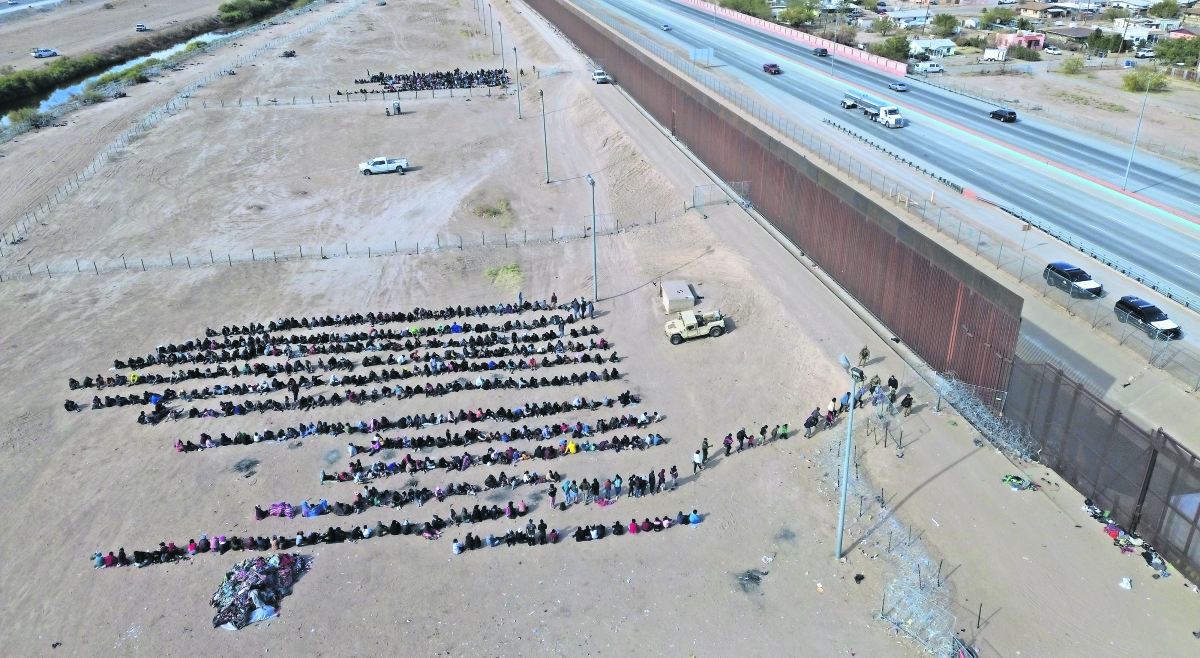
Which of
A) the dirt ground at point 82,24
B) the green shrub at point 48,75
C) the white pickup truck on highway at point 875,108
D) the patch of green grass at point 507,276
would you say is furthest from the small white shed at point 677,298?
the dirt ground at point 82,24

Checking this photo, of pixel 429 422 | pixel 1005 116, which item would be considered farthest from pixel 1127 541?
pixel 1005 116

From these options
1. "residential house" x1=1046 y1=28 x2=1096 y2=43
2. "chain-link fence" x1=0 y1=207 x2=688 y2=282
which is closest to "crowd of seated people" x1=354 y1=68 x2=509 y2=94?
"chain-link fence" x1=0 y1=207 x2=688 y2=282

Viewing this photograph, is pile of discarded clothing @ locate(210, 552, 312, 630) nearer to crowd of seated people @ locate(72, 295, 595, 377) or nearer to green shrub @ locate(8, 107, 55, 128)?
crowd of seated people @ locate(72, 295, 595, 377)

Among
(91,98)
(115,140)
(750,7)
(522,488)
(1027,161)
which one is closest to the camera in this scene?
(522,488)

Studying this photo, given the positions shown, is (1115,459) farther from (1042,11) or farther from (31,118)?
(1042,11)

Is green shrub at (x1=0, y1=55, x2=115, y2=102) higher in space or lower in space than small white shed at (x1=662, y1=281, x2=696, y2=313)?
higher

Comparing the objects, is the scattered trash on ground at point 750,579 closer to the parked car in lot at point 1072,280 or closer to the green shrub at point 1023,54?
the parked car in lot at point 1072,280

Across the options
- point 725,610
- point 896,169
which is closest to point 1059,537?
point 725,610
